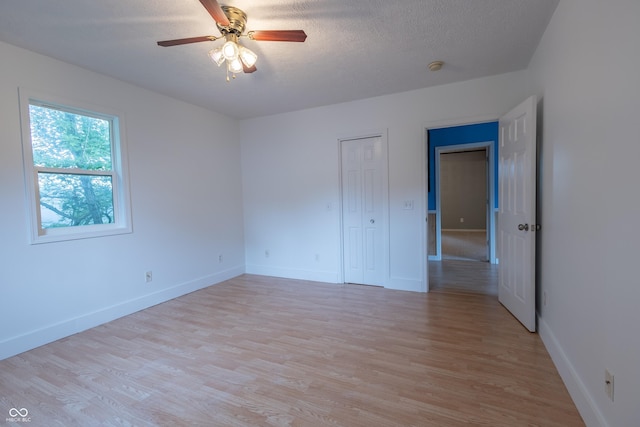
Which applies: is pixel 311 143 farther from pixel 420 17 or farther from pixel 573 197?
pixel 573 197

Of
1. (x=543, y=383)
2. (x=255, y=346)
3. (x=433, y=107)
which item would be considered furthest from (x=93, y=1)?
(x=543, y=383)

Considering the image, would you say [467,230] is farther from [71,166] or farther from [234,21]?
[71,166]

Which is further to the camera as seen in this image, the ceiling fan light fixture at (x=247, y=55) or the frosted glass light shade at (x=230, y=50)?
the ceiling fan light fixture at (x=247, y=55)

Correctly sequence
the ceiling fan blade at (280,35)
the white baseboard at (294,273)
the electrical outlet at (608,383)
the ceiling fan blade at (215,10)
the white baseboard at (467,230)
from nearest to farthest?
the electrical outlet at (608,383), the ceiling fan blade at (215,10), the ceiling fan blade at (280,35), the white baseboard at (294,273), the white baseboard at (467,230)

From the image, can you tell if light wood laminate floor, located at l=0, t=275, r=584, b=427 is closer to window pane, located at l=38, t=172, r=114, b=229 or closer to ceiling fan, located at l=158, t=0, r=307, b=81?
window pane, located at l=38, t=172, r=114, b=229

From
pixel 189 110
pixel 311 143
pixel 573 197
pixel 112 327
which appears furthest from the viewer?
pixel 311 143

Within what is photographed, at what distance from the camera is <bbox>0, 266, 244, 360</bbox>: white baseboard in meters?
2.28

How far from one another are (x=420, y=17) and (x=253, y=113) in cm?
286

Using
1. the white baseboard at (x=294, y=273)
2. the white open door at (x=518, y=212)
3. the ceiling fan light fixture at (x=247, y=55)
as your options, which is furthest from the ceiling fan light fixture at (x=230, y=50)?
the white baseboard at (x=294, y=273)

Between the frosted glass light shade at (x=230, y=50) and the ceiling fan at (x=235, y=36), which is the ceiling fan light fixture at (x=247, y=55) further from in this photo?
the frosted glass light shade at (x=230, y=50)

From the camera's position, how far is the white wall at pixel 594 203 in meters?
1.12

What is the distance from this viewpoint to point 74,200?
2.73 meters

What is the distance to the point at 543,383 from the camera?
1.76 meters

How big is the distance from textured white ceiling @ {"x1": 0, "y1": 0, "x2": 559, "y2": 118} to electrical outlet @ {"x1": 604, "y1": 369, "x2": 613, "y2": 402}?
7.63 ft
